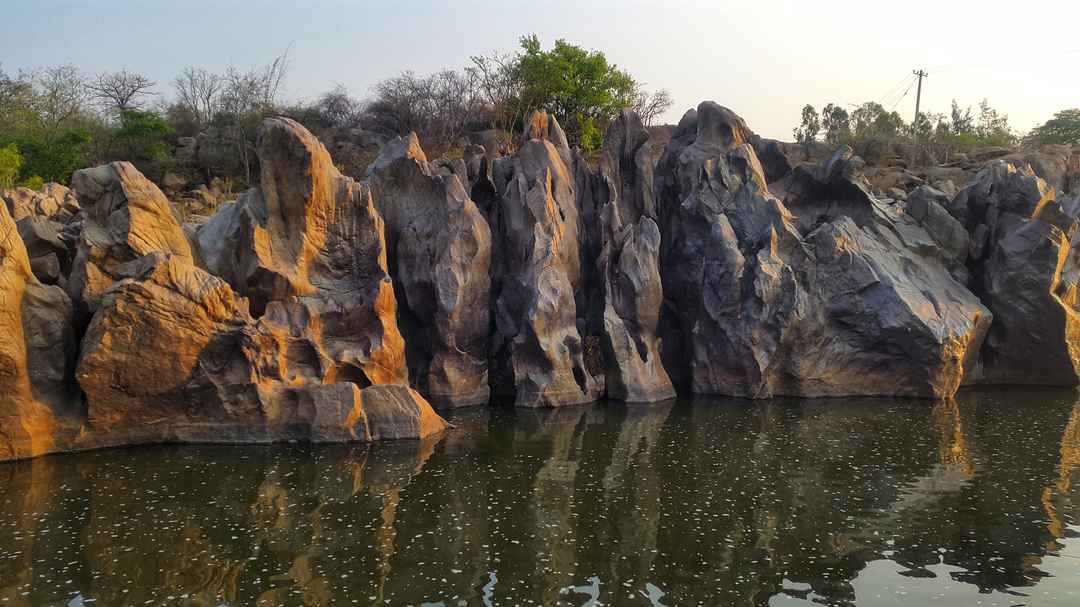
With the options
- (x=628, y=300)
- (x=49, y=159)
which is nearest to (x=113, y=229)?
(x=628, y=300)

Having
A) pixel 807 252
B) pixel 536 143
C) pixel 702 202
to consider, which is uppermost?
pixel 536 143

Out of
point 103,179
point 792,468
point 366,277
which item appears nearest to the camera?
point 792,468

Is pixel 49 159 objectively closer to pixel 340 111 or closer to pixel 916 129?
pixel 340 111

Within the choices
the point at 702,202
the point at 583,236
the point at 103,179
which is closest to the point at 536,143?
the point at 583,236

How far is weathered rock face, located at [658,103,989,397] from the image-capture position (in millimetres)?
18938

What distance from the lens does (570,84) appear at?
40344 mm

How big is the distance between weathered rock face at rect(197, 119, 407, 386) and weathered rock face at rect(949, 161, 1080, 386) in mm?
15135

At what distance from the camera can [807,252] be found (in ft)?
65.1

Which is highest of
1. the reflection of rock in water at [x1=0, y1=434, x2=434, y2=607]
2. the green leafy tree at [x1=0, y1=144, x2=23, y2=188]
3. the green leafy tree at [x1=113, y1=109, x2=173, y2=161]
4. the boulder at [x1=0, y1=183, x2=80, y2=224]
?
the green leafy tree at [x1=113, y1=109, x2=173, y2=161]


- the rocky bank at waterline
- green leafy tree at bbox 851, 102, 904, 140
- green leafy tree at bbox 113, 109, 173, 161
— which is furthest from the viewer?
green leafy tree at bbox 851, 102, 904, 140

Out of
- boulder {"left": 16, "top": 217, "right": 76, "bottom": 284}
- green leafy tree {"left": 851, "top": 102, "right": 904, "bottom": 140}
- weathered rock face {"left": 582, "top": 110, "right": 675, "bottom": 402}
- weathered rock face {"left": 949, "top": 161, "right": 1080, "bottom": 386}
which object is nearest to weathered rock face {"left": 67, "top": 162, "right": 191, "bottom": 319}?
boulder {"left": 16, "top": 217, "right": 76, "bottom": 284}

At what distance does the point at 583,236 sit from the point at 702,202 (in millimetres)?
3175

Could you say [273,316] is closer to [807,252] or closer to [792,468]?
[792,468]

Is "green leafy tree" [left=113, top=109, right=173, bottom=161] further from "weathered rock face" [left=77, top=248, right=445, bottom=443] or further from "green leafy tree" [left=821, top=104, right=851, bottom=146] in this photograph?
"green leafy tree" [left=821, top=104, right=851, bottom=146]
